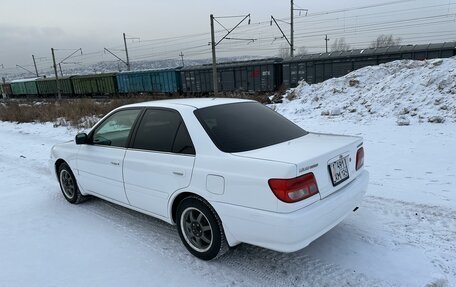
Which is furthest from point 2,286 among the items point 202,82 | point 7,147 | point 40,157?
point 202,82

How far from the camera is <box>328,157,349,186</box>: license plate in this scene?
10.2 ft

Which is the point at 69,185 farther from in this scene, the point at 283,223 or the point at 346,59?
the point at 346,59

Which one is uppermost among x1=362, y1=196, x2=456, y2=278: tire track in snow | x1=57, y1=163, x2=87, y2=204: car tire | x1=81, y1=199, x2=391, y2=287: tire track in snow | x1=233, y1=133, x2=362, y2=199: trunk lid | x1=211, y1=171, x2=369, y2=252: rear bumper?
x1=233, y1=133, x2=362, y2=199: trunk lid

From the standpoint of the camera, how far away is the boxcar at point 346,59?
18.7 meters

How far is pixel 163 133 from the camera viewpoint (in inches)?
147

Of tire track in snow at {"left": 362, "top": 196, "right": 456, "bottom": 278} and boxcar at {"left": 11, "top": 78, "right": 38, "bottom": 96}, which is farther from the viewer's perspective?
boxcar at {"left": 11, "top": 78, "right": 38, "bottom": 96}

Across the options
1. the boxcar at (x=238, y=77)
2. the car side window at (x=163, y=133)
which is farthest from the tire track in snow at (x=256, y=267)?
the boxcar at (x=238, y=77)

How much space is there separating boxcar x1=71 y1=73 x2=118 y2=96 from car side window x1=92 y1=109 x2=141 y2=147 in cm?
3423

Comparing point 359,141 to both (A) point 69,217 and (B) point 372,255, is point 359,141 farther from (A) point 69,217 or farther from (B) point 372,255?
(A) point 69,217

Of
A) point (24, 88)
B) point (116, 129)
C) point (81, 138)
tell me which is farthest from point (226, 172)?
point (24, 88)

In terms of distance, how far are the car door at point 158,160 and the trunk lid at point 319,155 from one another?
2.17 ft

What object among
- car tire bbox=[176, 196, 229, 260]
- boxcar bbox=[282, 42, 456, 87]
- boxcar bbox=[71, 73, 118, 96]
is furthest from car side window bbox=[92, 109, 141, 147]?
boxcar bbox=[71, 73, 118, 96]

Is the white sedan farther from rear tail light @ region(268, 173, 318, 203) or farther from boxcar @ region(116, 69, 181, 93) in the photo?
boxcar @ region(116, 69, 181, 93)

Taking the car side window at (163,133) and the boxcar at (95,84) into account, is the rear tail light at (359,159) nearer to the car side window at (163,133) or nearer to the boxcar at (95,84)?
the car side window at (163,133)
